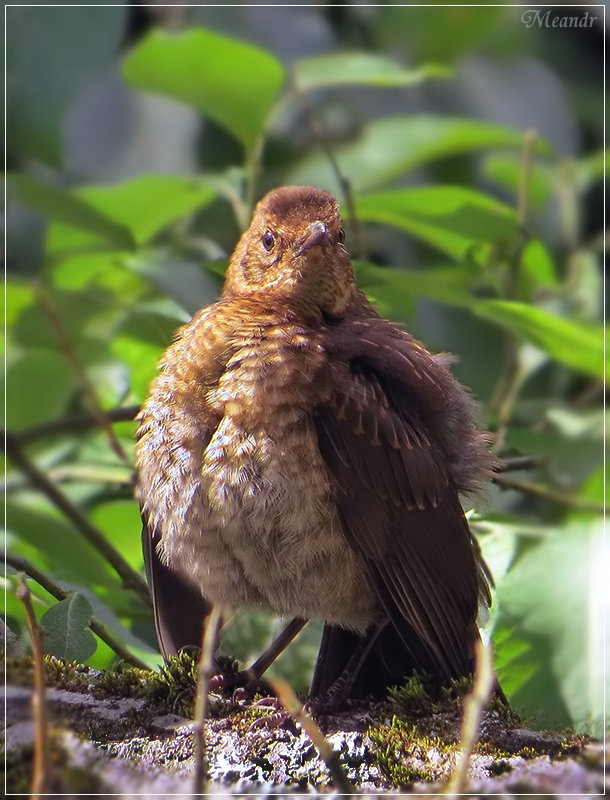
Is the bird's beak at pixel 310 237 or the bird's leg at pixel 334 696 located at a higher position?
the bird's beak at pixel 310 237

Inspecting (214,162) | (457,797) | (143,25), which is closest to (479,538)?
(457,797)

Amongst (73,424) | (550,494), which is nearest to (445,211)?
(550,494)

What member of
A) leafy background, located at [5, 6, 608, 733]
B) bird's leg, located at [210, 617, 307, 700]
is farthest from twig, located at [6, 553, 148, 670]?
bird's leg, located at [210, 617, 307, 700]

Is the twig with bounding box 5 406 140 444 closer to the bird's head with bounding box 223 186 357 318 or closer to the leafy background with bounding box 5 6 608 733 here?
the leafy background with bounding box 5 6 608 733

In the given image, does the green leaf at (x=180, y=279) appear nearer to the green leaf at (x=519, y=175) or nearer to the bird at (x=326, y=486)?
the bird at (x=326, y=486)

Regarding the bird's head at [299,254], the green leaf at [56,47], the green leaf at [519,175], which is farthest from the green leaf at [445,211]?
the green leaf at [56,47]

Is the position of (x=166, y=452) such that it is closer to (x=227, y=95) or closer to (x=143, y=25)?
(x=227, y=95)

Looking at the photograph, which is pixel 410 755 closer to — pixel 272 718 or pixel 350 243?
pixel 272 718
